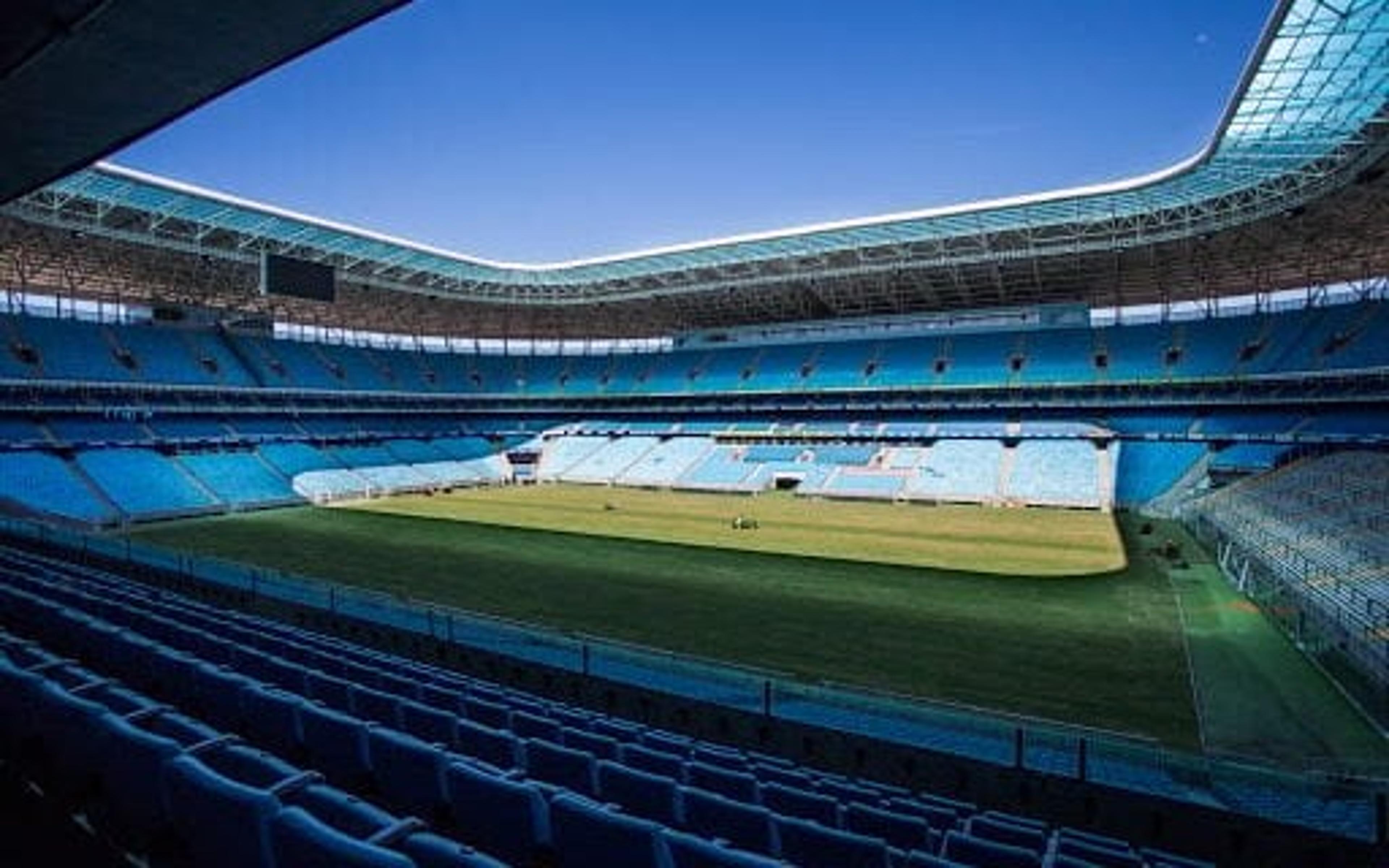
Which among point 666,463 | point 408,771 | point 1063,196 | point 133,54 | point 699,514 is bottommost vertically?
point 699,514

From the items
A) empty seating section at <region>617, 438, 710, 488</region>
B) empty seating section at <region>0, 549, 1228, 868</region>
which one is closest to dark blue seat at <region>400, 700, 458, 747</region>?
empty seating section at <region>0, 549, 1228, 868</region>

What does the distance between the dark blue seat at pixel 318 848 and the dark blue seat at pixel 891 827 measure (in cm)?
356

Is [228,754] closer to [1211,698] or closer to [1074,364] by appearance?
[1211,698]

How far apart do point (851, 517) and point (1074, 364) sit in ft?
77.7

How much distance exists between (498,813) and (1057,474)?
4296 cm

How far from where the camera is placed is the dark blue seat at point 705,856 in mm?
3506

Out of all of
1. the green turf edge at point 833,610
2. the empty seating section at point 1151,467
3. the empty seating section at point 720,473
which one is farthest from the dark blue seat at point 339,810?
the empty seating section at point 720,473

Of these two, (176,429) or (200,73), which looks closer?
(200,73)

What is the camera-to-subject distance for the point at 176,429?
45031 millimetres

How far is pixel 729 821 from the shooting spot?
480 centimetres

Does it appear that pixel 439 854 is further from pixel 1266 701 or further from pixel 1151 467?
pixel 1151 467

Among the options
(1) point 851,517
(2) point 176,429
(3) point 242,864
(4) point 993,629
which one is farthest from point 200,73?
(2) point 176,429

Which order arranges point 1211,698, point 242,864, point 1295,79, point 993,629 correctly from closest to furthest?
point 242,864, point 1211,698, point 993,629, point 1295,79

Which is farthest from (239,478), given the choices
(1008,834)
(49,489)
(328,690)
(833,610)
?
(1008,834)
